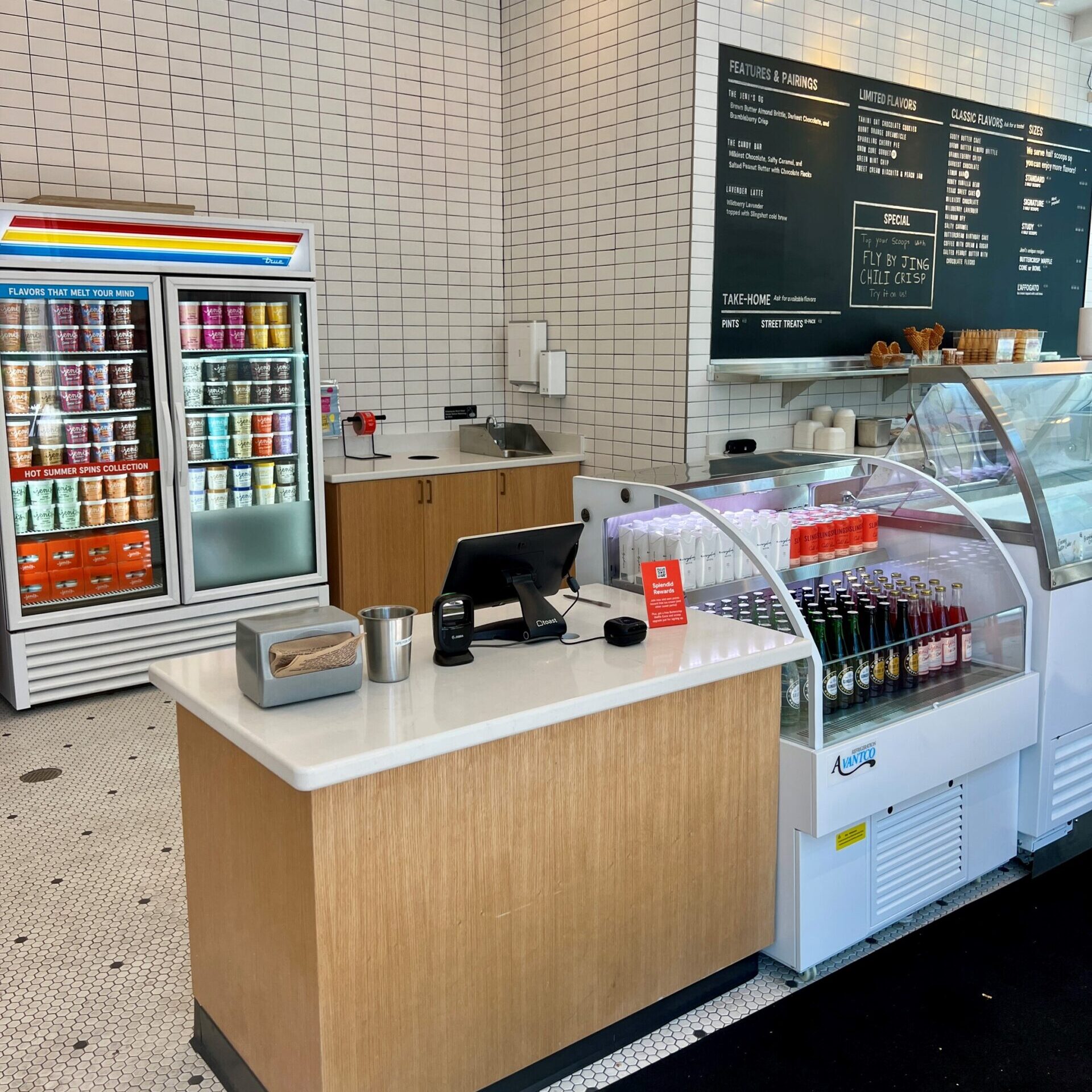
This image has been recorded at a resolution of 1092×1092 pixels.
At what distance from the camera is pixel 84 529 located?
15.4ft

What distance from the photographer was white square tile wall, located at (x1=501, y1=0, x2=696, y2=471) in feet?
17.0

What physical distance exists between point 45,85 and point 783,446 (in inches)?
160

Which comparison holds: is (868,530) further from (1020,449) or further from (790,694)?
(790,694)

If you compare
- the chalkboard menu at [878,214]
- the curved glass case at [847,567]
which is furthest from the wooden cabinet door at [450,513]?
the curved glass case at [847,567]

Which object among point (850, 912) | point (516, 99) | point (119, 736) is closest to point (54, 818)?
point (119, 736)

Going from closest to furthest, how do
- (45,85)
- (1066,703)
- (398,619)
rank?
(398,619) → (1066,703) → (45,85)

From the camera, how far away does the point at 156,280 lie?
4.61m

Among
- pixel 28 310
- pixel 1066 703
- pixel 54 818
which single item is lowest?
pixel 54 818

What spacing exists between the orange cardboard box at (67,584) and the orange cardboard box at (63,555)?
18mm

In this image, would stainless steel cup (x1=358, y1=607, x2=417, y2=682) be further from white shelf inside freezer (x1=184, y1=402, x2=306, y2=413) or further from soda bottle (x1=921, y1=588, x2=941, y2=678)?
white shelf inside freezer (x1=184, y1=402, x2=306, y2=413)

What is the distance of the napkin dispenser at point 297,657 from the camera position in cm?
214

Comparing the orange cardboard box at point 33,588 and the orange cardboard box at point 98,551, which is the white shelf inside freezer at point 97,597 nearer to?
the orange cardboard box at point 33,588

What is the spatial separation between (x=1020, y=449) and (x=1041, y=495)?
0.16 meters

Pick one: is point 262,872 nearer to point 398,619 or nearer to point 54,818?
point 398,619
